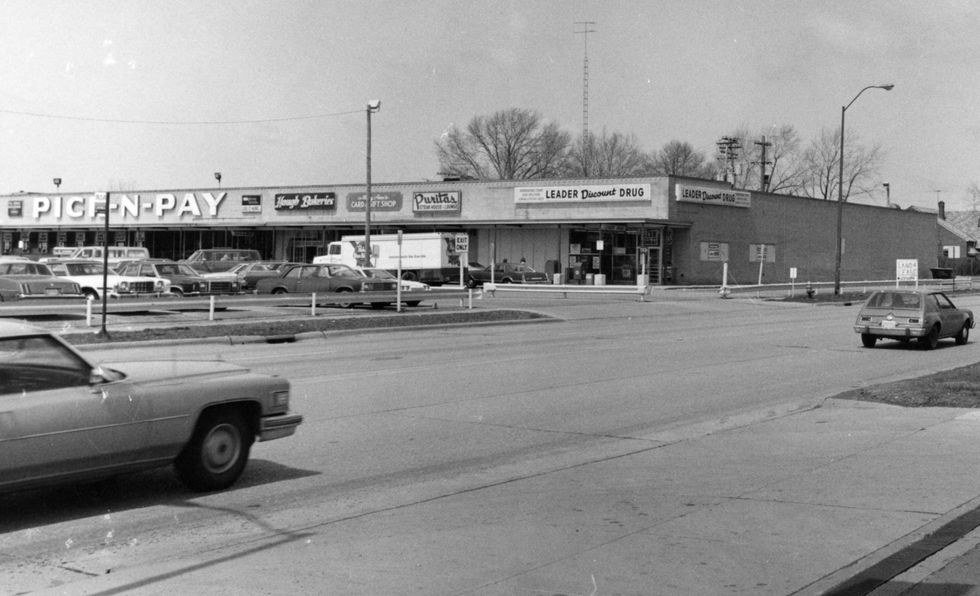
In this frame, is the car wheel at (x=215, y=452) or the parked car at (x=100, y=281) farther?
the parked car at (x=100, y=281)

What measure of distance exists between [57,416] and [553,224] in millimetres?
55163

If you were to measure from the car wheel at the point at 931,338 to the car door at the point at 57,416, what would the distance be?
1897cm

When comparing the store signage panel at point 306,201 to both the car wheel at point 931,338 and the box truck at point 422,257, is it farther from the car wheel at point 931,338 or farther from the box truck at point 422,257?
the car wheel at point 931,338

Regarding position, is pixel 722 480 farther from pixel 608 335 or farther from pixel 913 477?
pixel 608 335

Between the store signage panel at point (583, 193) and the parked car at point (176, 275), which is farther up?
the store signage panel at point (583, 193)

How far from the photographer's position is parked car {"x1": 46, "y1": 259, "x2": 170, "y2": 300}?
106ft

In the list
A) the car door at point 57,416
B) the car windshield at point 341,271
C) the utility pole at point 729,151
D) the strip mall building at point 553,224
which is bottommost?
the car door at point 57,416

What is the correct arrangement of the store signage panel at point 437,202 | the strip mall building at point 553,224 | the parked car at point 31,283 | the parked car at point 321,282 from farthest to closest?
the store signage panel at point 437,202
the strip mall building at point 553,224
the parked car at point 321,282
the parked car at point 31,283

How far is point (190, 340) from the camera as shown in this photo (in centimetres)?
2211

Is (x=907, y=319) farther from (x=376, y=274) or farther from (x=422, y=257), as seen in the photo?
(x=422, y=257)

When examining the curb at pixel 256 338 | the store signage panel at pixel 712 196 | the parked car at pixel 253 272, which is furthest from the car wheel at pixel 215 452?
the store signage panel at pixel 712 196

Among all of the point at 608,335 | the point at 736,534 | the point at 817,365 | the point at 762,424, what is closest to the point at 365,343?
the point at 608,335

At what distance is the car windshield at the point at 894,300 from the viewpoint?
2227 centimetres

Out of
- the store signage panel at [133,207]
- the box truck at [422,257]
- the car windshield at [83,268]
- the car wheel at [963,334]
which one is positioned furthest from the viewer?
the store signage panel at [133,207]
